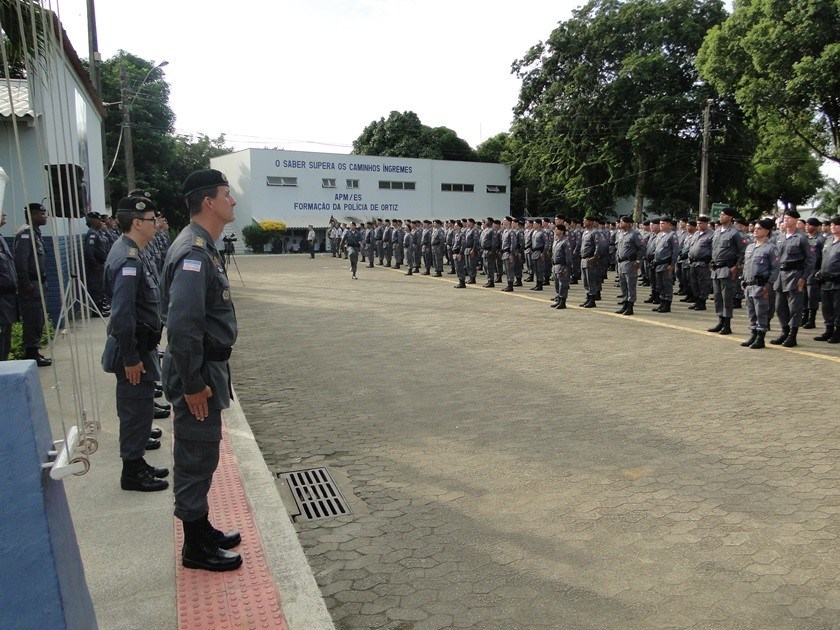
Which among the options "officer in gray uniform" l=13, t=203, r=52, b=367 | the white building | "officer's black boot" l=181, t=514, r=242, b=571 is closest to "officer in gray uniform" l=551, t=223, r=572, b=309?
"officer in gray uniform" l=13, t=203, r=52, b=367

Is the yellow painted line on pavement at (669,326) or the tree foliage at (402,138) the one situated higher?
the tree foliage at (402,138)

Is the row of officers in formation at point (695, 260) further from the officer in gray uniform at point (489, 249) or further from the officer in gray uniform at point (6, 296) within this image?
the officer in gray uniform at point (6, 296)

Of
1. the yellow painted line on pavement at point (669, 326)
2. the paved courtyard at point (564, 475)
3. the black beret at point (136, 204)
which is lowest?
the yellow painted line on pavement at point (669, 326)

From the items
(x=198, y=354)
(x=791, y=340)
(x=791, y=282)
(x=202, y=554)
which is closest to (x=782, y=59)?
(x=791, y=282)

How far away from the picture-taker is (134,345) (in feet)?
13.5

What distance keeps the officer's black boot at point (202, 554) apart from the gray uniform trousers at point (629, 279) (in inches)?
402

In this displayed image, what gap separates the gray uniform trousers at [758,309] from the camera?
877 cm

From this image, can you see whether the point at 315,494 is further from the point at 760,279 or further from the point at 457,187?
the point at 457,187

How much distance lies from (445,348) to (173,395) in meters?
6.15

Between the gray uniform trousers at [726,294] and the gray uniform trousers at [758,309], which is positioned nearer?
the gray uniform trousers at [758,309]

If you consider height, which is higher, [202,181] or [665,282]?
[202,181]

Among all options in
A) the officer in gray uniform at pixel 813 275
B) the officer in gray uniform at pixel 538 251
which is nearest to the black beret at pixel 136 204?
the officer in gray uniform at pixel 813 275

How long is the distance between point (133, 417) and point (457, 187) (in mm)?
45018

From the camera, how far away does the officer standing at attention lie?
9.96ft
